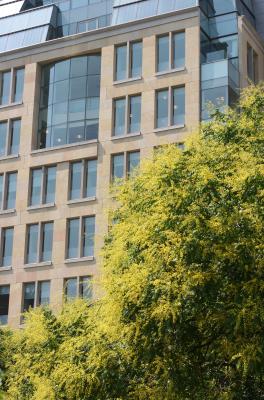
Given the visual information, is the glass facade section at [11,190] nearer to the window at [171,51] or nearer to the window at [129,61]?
the window at [129,61]

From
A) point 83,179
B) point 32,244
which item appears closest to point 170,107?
point 83,179

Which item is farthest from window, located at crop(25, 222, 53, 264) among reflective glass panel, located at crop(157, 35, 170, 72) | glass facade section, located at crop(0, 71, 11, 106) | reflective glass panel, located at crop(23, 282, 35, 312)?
reflective glass panel, located at crop(157, 35, 170, 72)

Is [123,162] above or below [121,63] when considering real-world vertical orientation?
below

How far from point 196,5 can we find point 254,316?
3325cm

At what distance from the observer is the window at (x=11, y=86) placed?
50.2 meters

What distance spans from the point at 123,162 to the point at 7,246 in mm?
9179

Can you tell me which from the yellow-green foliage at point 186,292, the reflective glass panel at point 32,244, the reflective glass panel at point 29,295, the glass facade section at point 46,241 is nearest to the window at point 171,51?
the glass facade section at point 46,241

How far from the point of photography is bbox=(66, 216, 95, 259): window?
146 ft

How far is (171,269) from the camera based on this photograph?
1722 centimetres

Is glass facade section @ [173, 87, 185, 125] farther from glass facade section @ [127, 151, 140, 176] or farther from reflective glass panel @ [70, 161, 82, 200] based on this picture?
reflective glass panel @ [70, 161, 82, 200]

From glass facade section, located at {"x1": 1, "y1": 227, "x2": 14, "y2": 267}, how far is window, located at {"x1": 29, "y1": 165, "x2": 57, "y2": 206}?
2326 mm

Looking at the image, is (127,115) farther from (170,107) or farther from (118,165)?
(118,165)

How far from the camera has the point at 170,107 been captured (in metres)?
44.6

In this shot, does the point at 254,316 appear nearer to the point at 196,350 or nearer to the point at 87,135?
the point at 196,350
